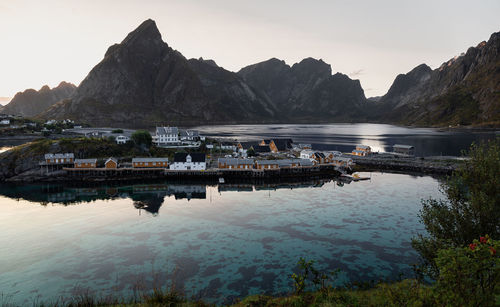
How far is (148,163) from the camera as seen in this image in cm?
9138

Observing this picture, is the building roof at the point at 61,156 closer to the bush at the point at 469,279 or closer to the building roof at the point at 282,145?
the building roof at the point at 282,145

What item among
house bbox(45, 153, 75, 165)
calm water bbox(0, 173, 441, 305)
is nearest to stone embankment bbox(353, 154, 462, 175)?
calm water bbox(0, 173, 441, 305)

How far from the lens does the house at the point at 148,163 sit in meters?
90.3

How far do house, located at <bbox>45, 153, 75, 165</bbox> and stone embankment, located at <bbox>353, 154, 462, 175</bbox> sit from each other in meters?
96.2

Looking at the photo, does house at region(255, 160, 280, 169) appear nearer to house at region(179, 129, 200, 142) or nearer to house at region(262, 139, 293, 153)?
house at region(262, 139, 293, 153)

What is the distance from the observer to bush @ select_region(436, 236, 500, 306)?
508 inches

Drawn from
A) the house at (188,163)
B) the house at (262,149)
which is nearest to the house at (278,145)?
the house at (262,149)

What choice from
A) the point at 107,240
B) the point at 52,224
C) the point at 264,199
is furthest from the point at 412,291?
the point at 52,224

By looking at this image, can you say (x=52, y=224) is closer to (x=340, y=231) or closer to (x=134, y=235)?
(x=134, y=235)

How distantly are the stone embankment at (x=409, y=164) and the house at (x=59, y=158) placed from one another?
316ft

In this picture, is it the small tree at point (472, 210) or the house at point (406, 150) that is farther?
the house at point (406, 150)

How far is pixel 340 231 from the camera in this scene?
47906 millimetres

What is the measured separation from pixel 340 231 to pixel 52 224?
51.7m

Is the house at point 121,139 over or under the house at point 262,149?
over
